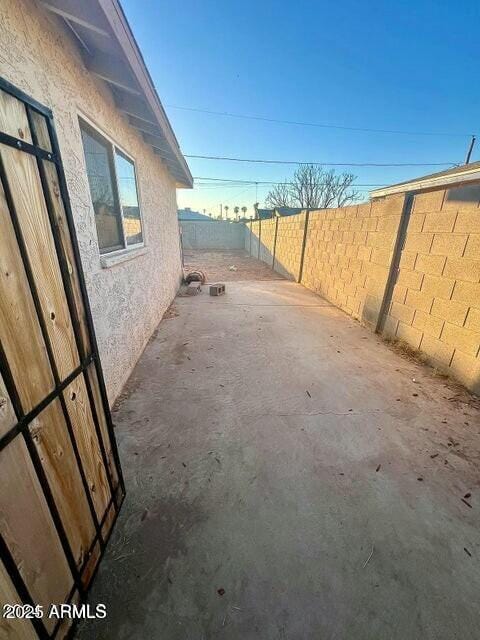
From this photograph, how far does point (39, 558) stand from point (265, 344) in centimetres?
310

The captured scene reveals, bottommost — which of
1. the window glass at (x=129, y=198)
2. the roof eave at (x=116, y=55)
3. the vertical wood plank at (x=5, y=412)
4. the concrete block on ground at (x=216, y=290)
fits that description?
the concrete block on ground at (x=216, y=290)

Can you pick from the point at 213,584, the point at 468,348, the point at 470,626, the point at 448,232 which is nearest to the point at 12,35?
the point at 213,584

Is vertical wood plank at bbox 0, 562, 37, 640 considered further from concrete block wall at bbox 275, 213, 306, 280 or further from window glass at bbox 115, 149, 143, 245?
concrete block wall at bbox 275, 213, 306, 280

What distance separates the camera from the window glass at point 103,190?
2242 mm

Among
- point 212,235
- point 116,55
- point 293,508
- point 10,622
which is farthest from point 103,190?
point 212,235

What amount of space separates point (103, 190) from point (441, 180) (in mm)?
6251

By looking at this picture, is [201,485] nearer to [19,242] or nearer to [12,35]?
[19,242]

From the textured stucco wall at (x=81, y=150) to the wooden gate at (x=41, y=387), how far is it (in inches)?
33.6

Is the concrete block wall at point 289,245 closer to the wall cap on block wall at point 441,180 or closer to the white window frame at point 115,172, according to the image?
the wall cap on block wall at point 441,180

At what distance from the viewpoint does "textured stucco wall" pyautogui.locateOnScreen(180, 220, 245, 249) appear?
65.9ft

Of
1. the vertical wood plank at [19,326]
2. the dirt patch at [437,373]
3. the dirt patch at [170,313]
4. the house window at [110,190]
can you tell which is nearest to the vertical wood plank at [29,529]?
the vertical wood plank at [19,326]

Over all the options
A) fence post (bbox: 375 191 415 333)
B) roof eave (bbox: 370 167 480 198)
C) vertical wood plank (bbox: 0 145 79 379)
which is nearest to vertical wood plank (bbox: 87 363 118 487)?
vertical wood plank (bbox: 0 145 79 379)

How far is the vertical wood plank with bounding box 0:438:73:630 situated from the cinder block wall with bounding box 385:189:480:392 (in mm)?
3508

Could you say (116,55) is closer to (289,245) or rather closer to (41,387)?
(41,387)
